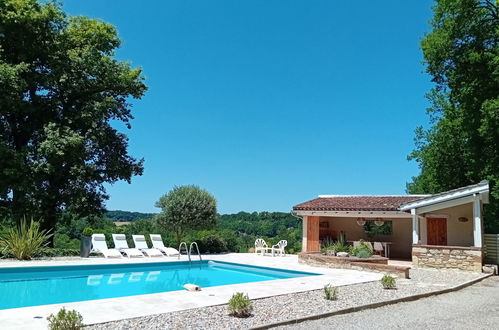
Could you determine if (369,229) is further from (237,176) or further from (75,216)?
(237,176)

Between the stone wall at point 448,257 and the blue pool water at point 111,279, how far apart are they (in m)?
4.80

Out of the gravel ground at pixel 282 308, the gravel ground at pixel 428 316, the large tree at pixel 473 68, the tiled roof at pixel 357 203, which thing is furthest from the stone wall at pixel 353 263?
the large tree at pixel 473 68

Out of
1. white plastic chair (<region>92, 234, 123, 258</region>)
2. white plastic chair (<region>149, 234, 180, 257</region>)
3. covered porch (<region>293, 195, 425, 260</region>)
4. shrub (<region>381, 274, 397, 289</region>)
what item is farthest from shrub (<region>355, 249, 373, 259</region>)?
white plastic chair (<region>92, 234, 123, 258</region>)

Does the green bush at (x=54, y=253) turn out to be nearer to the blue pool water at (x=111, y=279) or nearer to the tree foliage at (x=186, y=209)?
the blue pool water at (x=111, y=279)

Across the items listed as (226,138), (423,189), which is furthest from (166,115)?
(423,189)

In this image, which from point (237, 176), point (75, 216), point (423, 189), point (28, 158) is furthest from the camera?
point (237, 176)

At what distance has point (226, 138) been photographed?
3400cm

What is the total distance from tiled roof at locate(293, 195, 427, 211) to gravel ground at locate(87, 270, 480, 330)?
7078 millimetres

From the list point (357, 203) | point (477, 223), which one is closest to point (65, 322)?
point (477, 223)

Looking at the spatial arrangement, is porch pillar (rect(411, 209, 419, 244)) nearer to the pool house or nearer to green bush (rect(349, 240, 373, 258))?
the pool house

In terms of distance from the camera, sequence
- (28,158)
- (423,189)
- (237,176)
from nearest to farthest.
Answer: (28,158), (423,189), (237,176)

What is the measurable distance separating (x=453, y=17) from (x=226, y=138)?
62.7 feet

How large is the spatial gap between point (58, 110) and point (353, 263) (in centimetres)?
1465

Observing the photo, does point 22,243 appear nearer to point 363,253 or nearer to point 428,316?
point 363,253
